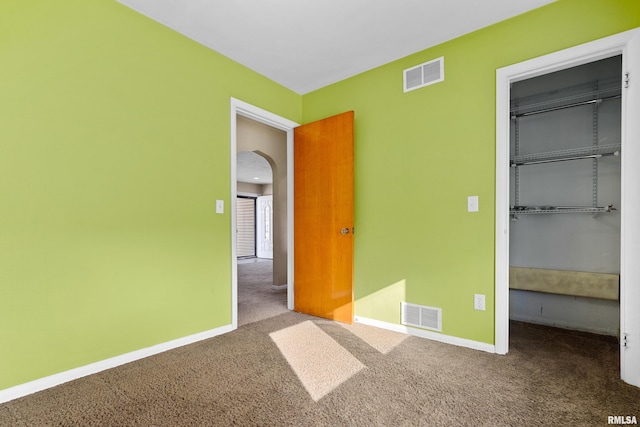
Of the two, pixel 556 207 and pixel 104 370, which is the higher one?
pixel 556 207

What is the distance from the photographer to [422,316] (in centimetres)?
264

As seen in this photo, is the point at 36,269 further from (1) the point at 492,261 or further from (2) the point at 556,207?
(2) the point at 556,207

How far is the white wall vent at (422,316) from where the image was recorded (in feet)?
8.43

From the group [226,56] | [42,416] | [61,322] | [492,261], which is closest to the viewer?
[42,416]

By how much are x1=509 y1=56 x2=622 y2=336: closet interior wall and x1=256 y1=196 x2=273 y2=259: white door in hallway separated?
274 inches

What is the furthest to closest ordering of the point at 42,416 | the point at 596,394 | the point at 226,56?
the point at 226,56, the point at 596,394, the point at 42,416

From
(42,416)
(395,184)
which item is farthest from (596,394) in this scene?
(42,416)

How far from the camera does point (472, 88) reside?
2422 mm

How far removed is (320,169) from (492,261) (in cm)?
180

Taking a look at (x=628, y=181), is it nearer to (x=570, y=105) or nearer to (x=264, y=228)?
(x=570, y=105)

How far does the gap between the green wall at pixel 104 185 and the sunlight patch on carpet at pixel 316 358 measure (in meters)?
0.66

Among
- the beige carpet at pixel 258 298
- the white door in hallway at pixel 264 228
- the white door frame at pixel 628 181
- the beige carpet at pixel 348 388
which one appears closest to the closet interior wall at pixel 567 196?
the beige carpet at pixel 348 388

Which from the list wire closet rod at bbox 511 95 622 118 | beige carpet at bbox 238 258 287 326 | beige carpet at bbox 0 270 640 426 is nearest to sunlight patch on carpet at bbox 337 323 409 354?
beige carpet at bbox 0 270 640 426

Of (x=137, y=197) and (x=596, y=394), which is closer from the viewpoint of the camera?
(x=596, y=394)
